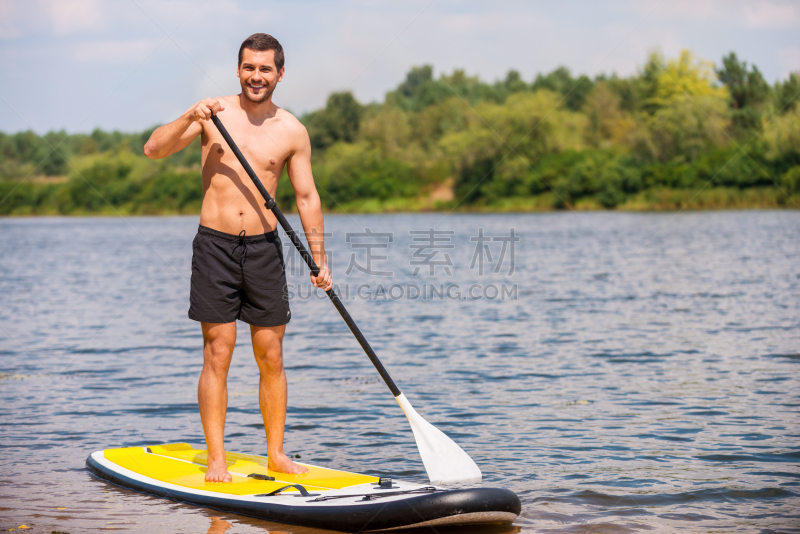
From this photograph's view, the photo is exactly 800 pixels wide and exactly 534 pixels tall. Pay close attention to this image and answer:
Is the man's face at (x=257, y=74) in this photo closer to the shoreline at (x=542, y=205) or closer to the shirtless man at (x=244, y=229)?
the shirtless man at (x=244, y=229)

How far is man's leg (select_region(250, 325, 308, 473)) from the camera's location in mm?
4758

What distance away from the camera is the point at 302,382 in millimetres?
8375

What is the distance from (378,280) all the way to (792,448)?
588 inches

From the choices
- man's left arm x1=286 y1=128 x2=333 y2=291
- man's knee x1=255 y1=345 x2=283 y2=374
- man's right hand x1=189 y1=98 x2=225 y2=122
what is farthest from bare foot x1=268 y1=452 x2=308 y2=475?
man's right hand x1=189 y1=98 x2=225 y2=122

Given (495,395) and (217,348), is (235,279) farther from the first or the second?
(495,395)

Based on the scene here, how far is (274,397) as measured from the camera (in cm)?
483

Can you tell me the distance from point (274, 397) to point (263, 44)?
2.11 m

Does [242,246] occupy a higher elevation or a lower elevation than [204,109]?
lower

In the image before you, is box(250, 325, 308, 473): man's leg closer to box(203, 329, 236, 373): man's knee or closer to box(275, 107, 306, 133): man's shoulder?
box(203, 329, 236, 373): man's knee

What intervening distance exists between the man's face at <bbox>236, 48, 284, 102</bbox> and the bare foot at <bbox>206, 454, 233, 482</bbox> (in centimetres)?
214

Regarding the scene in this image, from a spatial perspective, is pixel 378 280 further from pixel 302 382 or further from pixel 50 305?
pixel 302 382

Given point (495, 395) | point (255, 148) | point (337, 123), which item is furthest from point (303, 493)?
point (337, 123)

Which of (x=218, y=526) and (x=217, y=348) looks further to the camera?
(x=217, y=348)

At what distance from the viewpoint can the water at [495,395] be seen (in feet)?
15.1
